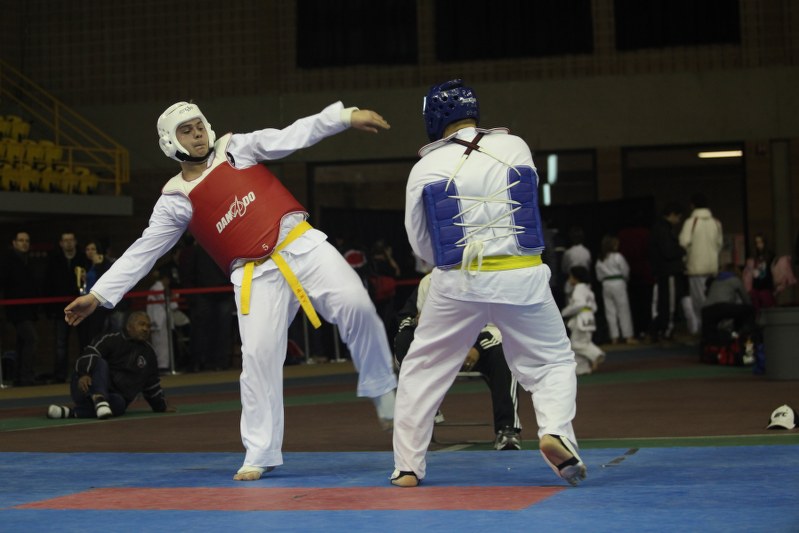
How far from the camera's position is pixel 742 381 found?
13.6m

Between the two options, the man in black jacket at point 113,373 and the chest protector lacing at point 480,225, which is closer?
the chest protector lacing at point 480,225

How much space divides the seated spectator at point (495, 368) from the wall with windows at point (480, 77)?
46.7 ft

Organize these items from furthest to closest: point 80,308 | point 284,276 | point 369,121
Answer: point 284,276
point 80,308
point 369,121

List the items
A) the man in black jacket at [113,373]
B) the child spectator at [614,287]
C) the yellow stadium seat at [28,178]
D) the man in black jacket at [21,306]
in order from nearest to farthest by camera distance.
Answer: the man in black jacket at [113,373], the man in black jacket at [21,306], the child spectator at [614,287], the yellow stadium seat at [28,178]

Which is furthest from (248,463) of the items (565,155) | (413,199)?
(565,155)

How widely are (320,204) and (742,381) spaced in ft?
39.0

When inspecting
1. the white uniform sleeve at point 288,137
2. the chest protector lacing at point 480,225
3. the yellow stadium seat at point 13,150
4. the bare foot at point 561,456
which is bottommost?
the bare foot at point 561,456

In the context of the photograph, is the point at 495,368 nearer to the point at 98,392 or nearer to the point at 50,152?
the point at 98,392

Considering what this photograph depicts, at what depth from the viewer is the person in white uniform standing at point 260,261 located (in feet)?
23.2

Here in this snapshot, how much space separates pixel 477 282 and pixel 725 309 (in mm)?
9959

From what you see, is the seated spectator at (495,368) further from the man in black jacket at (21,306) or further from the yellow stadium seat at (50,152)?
the yellow stadium seat at (50,152)

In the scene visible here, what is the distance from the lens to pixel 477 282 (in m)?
6.33

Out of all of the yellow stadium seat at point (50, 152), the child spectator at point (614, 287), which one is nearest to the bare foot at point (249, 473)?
the child spectator at point (614, 287)

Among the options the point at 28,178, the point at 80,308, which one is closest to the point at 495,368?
the point at 80,308
